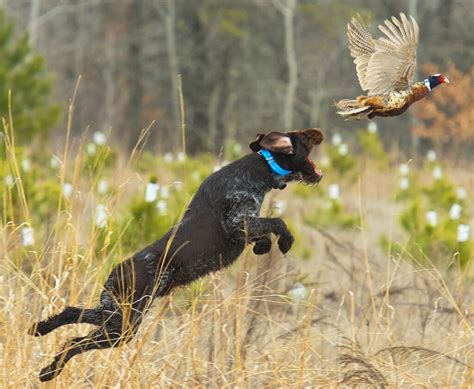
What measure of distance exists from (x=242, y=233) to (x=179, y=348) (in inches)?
35.1

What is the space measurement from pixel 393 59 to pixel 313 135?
339 millimetres

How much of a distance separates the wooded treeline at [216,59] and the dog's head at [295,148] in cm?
1706

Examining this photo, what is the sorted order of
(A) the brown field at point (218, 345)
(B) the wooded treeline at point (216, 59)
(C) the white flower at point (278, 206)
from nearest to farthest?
1. (A) the brown field at point (218, 345)
2. (C) the white flower at point (278, 206)
3. (B) the wooded treeline at point (216, 59)

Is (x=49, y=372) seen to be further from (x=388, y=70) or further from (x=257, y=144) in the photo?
(x=388, y=70)

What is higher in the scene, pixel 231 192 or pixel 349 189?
pixel 231 192

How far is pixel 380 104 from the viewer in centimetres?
231

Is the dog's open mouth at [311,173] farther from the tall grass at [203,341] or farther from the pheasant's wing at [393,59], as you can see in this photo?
the tall grass at [203,341]

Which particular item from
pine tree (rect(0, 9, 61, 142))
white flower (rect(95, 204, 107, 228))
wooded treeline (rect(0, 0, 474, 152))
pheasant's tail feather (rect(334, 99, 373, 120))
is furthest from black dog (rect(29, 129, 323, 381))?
wooded treeline (rect(0, 0, 474, 152))

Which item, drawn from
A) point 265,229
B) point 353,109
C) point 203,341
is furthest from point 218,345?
point 353,109

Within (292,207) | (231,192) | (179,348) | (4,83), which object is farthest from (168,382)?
(4,83)

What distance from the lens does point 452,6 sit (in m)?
22.3

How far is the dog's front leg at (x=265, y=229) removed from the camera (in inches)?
91.2

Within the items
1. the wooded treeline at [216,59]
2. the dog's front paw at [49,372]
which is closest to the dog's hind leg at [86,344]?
the dog's front paw at [49,372]

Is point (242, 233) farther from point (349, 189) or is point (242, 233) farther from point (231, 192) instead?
point (349, 189)
